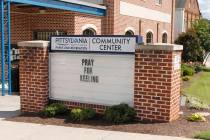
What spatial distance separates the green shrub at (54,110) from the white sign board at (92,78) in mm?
352

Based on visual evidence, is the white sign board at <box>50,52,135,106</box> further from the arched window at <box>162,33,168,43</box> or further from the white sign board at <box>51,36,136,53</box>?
the arched window at <box>162,33,168,43</box>

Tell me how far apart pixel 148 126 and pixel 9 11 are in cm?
841

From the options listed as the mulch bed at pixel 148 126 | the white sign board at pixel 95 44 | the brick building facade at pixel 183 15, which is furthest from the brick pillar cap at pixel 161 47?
the brick building facade at pixel 183 15

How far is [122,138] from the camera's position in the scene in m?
8.22

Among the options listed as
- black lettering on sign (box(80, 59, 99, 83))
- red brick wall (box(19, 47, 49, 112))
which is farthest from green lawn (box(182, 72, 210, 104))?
red brick wall (box(19, 47, 49, 112))

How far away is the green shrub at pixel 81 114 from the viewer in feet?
32.1

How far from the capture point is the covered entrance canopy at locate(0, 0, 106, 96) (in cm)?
1508

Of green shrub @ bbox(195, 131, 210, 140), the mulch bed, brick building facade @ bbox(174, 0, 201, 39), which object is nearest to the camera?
green shrub @ bbox(195, 131, 210, 140)

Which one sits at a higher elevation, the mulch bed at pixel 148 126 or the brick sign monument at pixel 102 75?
the brick sign monument at pixel 102 75

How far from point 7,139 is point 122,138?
7.66 feet

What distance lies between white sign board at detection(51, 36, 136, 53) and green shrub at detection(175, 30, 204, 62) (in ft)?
75.2

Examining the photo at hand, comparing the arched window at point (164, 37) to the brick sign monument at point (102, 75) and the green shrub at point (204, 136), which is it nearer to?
the brick sign monument at point (102, 75)

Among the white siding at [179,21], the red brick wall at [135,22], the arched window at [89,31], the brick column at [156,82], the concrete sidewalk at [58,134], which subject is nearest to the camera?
the concrete sidewalk at [58,134]

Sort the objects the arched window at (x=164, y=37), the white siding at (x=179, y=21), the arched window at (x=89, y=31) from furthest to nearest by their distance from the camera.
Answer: the white siding at (x=179, y=21), the arched window at (x=164, y=37), the arched window at (x=89, y=31)
